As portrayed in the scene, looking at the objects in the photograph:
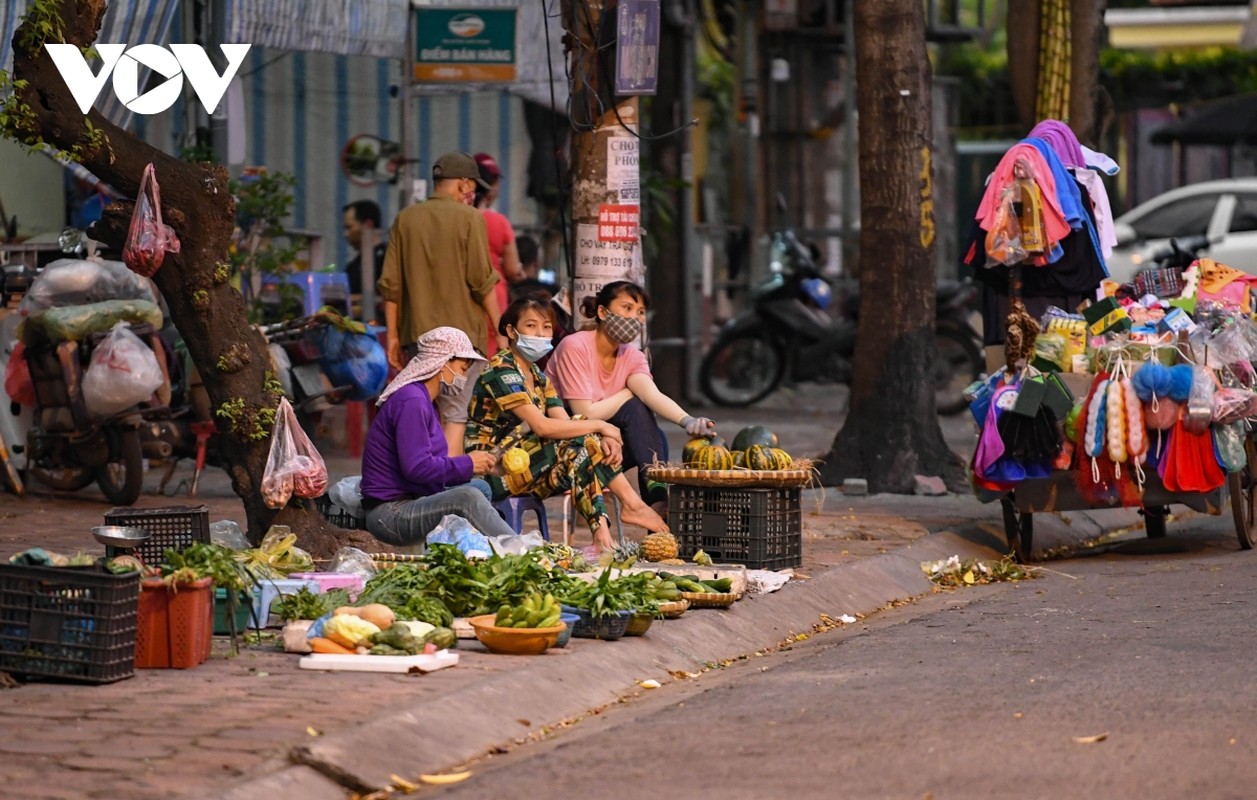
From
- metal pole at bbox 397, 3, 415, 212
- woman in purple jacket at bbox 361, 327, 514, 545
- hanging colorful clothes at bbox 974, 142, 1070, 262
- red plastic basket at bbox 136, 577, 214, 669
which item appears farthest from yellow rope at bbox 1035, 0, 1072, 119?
red plastic basket at bbox 136, 577, 214, 669

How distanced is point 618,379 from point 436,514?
181 centimetres

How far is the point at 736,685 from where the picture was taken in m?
7.01

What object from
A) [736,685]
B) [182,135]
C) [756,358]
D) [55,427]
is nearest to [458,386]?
[736,685]

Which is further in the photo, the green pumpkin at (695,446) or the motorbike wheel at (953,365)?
the motorbike wheel at (953,365)

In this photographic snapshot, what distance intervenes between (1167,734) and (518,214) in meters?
12.6

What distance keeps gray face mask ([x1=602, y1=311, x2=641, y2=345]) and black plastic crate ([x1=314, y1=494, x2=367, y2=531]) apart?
5.54 feet

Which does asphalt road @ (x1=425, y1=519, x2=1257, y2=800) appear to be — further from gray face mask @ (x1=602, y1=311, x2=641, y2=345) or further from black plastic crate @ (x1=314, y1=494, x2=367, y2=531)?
black plastic crate @ (x1=314, y1=494, x2=367, y2=531)

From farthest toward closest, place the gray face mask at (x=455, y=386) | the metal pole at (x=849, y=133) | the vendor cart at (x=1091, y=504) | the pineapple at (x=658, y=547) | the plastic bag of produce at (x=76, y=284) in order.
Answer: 1. the metal pole at (x=849, y=133)
2. the plastic bag of produce at (x=76, y=284)
3. the vendor cart at (x=1091, y=504)
4. the pineapple at (x=658, y=547)
5. the gray face mask at (x=455, y=386)

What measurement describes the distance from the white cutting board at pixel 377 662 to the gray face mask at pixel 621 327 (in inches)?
137

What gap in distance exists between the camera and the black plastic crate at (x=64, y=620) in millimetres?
6270

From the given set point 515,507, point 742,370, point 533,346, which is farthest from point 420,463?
point 742,370

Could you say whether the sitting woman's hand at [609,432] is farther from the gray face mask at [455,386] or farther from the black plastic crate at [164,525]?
the black plastic crate at [164,525]

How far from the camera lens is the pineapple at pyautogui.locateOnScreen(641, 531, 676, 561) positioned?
9117 mm

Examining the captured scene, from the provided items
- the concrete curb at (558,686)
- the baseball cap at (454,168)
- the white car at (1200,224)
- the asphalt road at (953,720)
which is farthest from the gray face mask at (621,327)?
the white car at (1200,224)
